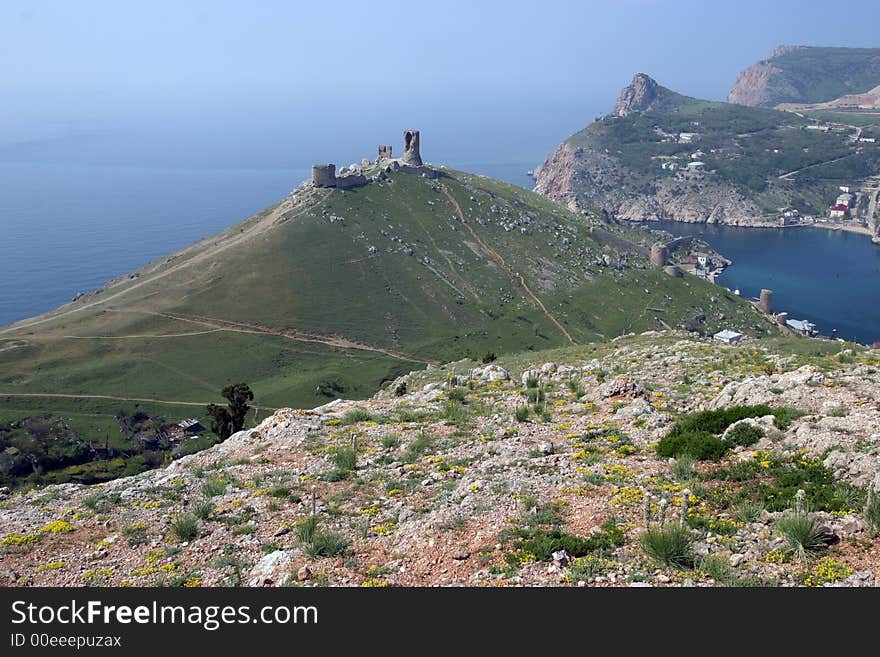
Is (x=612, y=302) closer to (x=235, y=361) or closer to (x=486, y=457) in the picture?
(x=235, y=361)

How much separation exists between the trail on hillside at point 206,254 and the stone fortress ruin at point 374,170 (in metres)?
3.45

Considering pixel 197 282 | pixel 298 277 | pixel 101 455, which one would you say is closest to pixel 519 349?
pixel 298 277

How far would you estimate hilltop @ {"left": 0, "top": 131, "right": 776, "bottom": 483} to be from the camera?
75562mm

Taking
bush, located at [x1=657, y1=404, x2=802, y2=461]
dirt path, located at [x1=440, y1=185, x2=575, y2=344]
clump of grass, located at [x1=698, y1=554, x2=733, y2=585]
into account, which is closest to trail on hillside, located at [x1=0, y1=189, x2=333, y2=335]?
dirt path, located at [x1=440, y1=185, x2=575, y2=344]

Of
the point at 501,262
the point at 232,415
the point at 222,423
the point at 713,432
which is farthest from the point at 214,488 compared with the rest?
the point at 501,262

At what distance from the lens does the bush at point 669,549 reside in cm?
1145

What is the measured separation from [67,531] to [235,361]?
69722 mm

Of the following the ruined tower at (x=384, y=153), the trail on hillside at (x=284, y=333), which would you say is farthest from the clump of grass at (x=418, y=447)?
the ruined tower at (x=384, y=153)

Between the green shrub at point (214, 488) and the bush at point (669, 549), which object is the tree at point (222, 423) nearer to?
the green shrub at point (214, 488)

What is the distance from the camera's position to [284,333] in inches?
3573

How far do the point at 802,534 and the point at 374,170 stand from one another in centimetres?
12988

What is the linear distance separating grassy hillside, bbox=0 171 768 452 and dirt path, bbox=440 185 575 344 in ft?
1.32

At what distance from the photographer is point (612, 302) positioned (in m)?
112

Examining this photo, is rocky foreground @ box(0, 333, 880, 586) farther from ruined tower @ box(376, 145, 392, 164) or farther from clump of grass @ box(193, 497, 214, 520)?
ruined tower @ box(376, 145, 392, 164)
